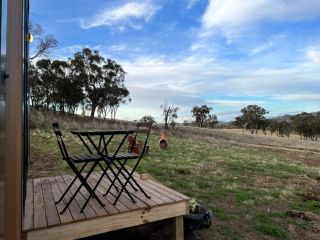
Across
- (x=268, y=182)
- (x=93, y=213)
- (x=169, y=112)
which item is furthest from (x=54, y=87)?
(x=93, y=213)

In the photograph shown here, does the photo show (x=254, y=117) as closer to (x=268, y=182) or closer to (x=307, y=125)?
(x=307, y=125)

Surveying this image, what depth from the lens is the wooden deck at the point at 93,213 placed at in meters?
2.60

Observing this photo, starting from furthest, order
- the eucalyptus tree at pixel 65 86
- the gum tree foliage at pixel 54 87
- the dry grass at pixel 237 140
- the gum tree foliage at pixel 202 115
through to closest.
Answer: the gum tree foliage at pixel 202 115 → the eucalyptus tree at pixel 65 86 → the gum tree foliage at pixel 54 87 → the dry grass at pixel 237 140

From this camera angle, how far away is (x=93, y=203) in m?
3.15

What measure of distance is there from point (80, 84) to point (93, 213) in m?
28.1

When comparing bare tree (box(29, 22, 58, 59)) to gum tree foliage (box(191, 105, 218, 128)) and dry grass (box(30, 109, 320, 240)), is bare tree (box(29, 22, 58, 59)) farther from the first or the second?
gum tree foliage (box(191, 105, 218, 128))

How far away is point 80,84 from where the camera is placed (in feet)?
97.5

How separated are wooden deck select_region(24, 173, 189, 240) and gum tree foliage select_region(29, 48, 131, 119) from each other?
25.6 m

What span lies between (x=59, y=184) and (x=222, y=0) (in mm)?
8218

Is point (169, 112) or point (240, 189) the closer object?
point (240, 189)

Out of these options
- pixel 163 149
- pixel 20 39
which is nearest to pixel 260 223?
pixel 20 39

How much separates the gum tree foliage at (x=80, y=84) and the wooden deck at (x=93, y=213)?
25.6m

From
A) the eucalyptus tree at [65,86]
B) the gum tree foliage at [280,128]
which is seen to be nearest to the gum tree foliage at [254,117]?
the gum tree foliage at [280,128]

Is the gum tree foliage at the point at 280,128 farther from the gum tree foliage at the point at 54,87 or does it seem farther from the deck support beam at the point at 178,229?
the deck support beam at the point at 178,229
